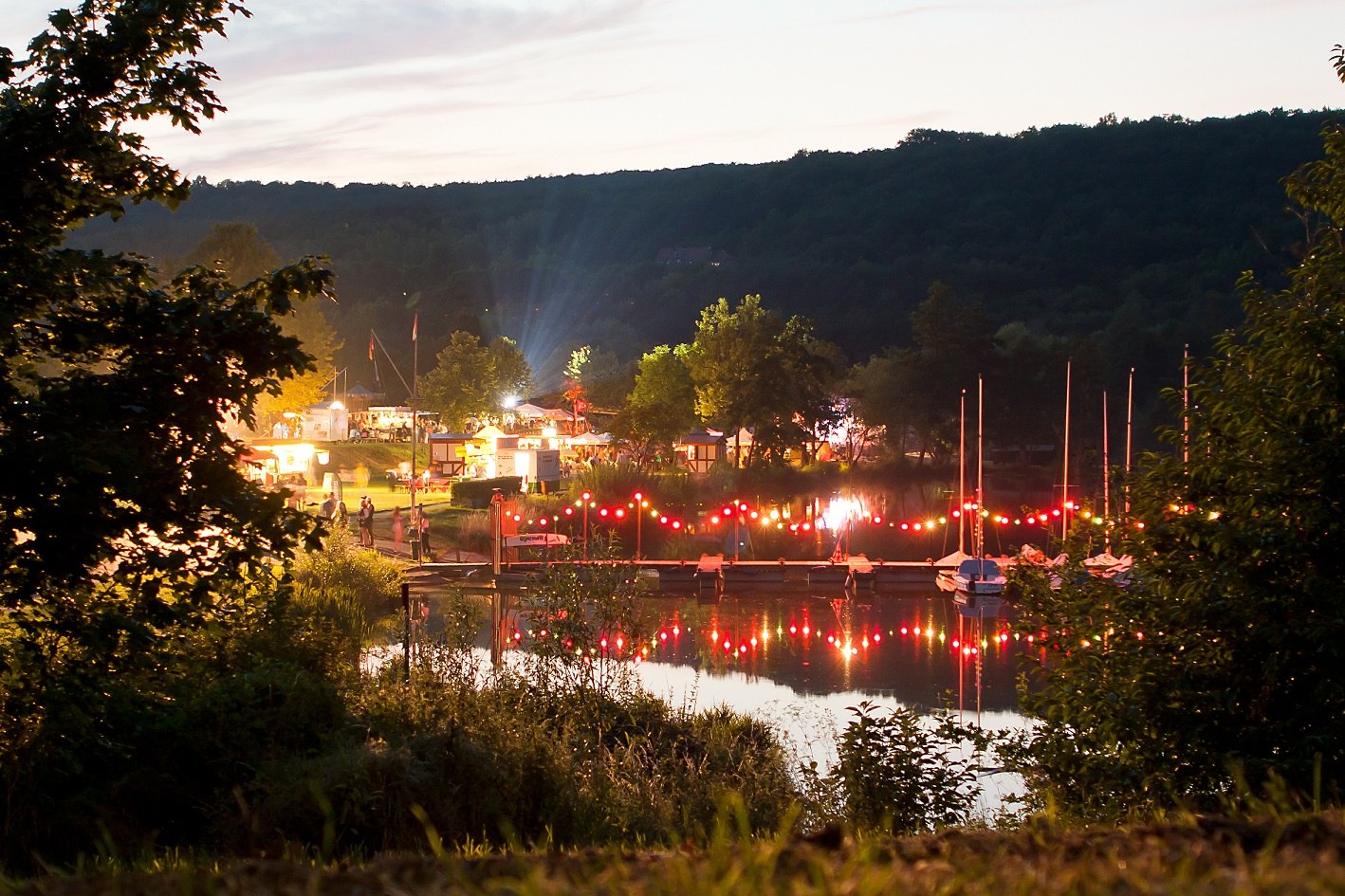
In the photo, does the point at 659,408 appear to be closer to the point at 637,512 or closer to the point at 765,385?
the point at 765,385

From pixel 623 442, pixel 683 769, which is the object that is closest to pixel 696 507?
pixel 623 442

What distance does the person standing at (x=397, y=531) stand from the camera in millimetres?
40869

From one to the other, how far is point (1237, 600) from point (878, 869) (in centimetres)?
750

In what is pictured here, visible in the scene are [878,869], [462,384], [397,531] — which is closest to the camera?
[878,869]

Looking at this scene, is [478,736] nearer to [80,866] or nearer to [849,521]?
[80,866]

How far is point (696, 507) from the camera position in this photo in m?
52.3

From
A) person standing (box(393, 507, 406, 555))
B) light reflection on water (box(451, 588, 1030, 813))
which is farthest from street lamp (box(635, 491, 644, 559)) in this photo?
person standing (box(393, 507, 406, 555))

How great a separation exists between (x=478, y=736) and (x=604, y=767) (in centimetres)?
155

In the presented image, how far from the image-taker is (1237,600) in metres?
10.1

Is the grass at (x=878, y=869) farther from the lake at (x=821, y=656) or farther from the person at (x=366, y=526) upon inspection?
the person at (x=366, y=526)

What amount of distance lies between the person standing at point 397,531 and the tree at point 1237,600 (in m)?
31.3

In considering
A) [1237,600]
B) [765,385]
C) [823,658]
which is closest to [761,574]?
[823,658]

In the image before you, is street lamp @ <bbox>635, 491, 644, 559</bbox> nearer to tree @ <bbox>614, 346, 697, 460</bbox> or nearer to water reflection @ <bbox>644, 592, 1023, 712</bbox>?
water reflection @ <bbox>644, 592, 1023, 712</bbox>

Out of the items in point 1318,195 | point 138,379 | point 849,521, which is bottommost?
point 849,521
